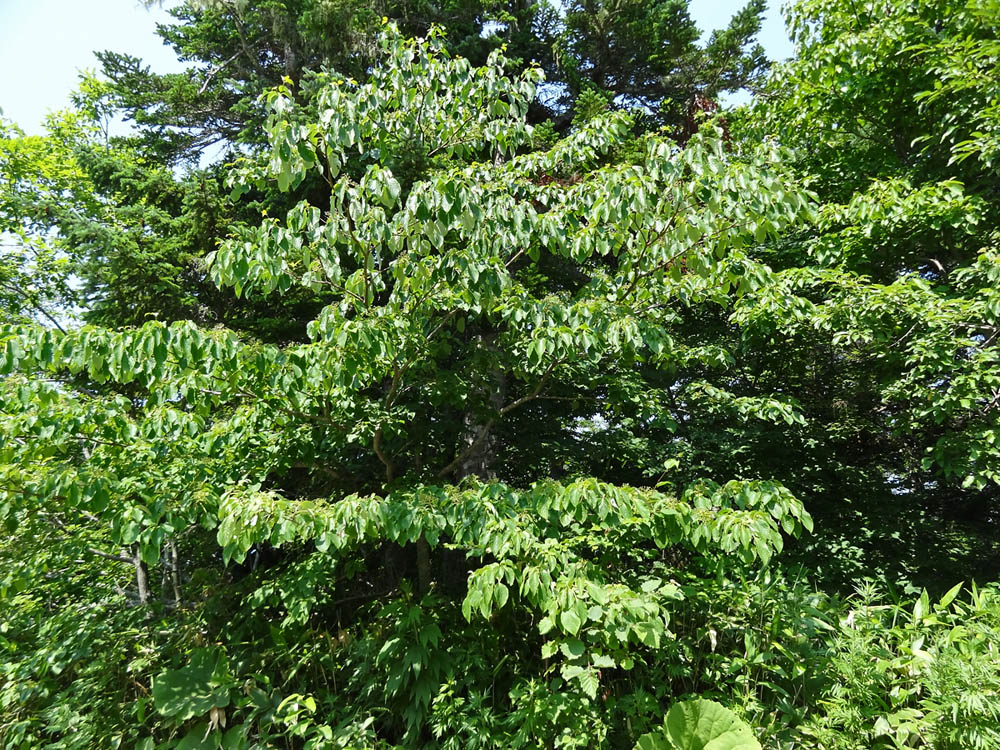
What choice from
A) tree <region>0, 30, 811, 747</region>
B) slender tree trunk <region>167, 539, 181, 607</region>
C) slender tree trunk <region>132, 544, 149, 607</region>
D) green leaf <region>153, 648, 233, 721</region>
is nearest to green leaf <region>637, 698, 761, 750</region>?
tree <region>0, 30, 811, 747</region>

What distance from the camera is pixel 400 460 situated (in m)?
4.70

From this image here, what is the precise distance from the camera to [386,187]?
275cm

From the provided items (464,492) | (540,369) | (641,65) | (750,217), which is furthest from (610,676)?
(641,65)

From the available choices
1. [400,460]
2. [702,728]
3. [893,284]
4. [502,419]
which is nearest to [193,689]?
[400,460]

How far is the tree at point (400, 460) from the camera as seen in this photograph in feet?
8.89

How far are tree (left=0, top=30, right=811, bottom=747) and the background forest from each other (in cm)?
3

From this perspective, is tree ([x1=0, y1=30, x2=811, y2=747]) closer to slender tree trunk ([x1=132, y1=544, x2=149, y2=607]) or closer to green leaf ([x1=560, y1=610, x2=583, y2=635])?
green leaf ([x1=560, y1=610, x2=583, y2=635])

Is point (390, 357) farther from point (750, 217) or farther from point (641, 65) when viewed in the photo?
point (641, 65)

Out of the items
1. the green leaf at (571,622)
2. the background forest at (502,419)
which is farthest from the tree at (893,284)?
the green leaf at (571,622)

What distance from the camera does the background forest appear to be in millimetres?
Result: 2816

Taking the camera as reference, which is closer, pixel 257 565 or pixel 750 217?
pixel 750 217

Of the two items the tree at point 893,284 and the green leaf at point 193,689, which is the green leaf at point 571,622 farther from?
the tree at point 893,284

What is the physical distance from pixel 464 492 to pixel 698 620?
6.23 ft

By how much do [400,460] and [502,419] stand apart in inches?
37.0
